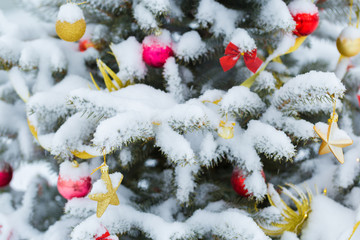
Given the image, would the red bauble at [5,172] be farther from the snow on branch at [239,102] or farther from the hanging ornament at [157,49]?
the snow on branch at [239,102]

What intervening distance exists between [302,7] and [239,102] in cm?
28

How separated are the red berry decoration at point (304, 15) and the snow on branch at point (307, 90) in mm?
171

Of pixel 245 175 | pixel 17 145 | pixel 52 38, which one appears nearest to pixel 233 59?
pixel 245 175

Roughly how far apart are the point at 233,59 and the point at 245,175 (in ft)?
0.77

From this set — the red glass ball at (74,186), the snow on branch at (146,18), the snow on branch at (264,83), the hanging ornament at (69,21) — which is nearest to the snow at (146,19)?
the snow on branch at (146,18)

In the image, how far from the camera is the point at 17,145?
0.89m

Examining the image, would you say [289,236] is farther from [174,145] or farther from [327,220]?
[174,145]

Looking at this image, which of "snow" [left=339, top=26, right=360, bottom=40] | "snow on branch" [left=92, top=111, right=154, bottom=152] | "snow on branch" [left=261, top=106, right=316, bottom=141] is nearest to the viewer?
"snow on branch" [left=92, top=111, right=154, bottom=152]

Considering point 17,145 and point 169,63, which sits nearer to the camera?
point 169,63

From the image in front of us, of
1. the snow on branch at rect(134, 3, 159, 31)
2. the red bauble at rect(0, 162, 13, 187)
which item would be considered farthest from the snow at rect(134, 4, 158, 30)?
the red bauble at rect(0, 162, 13, 187)

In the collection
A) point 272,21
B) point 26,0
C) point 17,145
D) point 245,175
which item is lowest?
point 17,145

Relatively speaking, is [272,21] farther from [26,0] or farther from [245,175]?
[26,0]

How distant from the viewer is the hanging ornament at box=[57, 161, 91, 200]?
0.66 meters

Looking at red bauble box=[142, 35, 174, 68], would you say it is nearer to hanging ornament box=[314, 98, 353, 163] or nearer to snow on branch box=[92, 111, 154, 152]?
snow on branch box=[92, 111, 154, 152]
